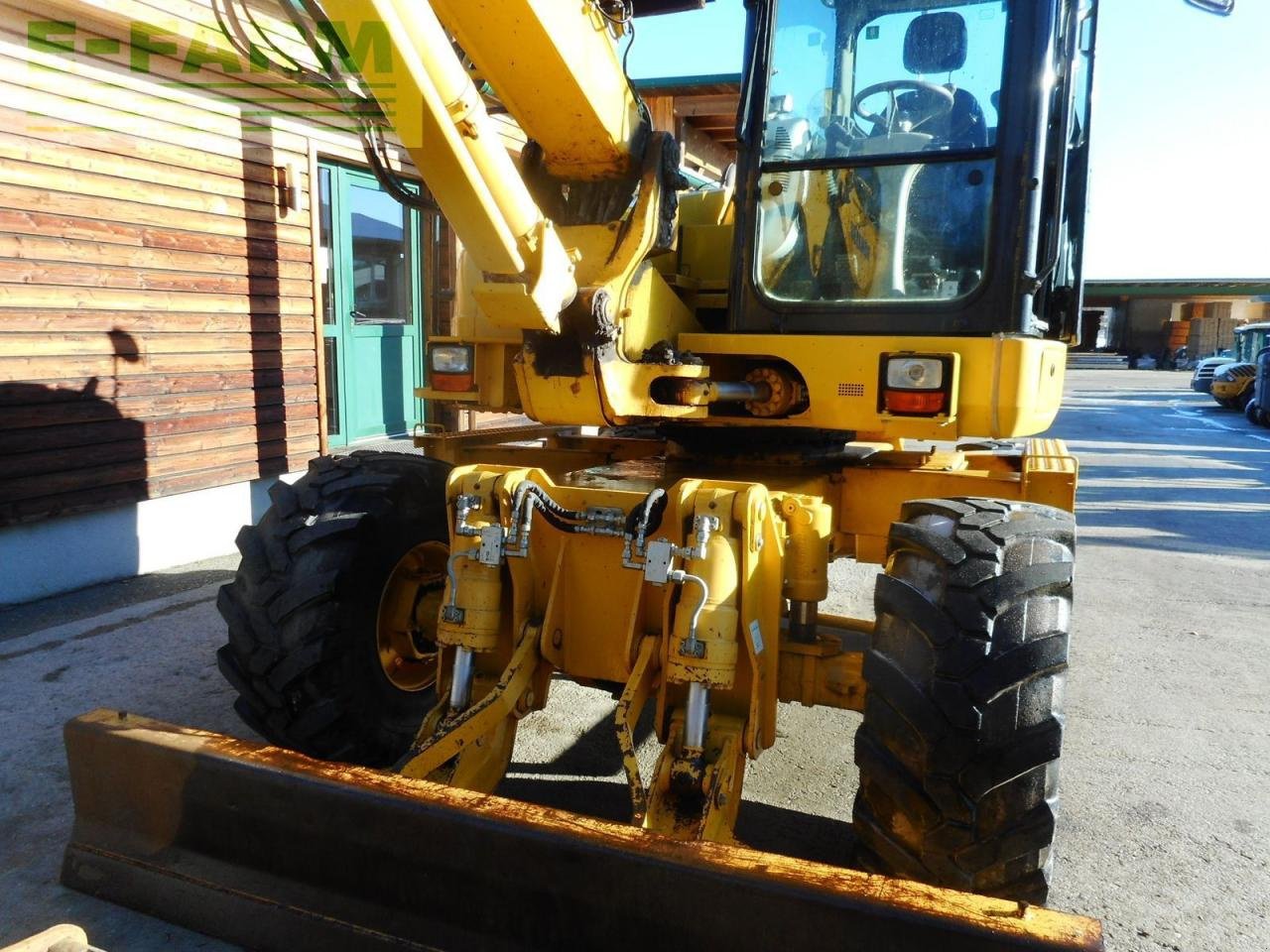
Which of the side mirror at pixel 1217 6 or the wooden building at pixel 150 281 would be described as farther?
the wooden building at pixel 150 281

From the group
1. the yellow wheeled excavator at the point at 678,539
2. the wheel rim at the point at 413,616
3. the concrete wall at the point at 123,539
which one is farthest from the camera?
the concrete wall at the point at 123,539

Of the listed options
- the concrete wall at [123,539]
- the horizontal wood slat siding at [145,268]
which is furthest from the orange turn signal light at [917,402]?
the horizontal wood slat siding at [145,268]

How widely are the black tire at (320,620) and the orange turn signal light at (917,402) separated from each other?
1.79 m

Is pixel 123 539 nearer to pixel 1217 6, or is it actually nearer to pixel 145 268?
pixel 145 268

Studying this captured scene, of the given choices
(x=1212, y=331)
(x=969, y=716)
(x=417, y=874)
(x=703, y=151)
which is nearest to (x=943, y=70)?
(x=969, y=716)

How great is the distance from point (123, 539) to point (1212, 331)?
41985 millimetres

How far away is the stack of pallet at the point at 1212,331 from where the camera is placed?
37.6 m

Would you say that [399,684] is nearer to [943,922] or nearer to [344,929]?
[344,929]

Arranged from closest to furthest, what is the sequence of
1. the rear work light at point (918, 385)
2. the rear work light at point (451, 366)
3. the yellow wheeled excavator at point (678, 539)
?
1. the yellow wheeled excavator at point (678, 539)
2. the rear work light at point (918, 385)
3. the rear work light at point (451, 366)

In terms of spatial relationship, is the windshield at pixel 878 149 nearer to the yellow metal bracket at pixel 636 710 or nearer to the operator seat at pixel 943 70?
the operator seat at pixel 943 70

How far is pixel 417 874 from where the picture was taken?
2148 millimetres

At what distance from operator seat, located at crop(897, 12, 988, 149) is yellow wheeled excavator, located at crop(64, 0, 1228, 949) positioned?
14 millimetres

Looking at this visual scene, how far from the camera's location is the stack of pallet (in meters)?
37.6

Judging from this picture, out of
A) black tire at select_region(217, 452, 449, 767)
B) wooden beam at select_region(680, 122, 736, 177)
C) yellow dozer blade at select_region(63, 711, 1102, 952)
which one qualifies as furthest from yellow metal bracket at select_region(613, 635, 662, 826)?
wooden beam at select_region(680, 122, 736, 177)
